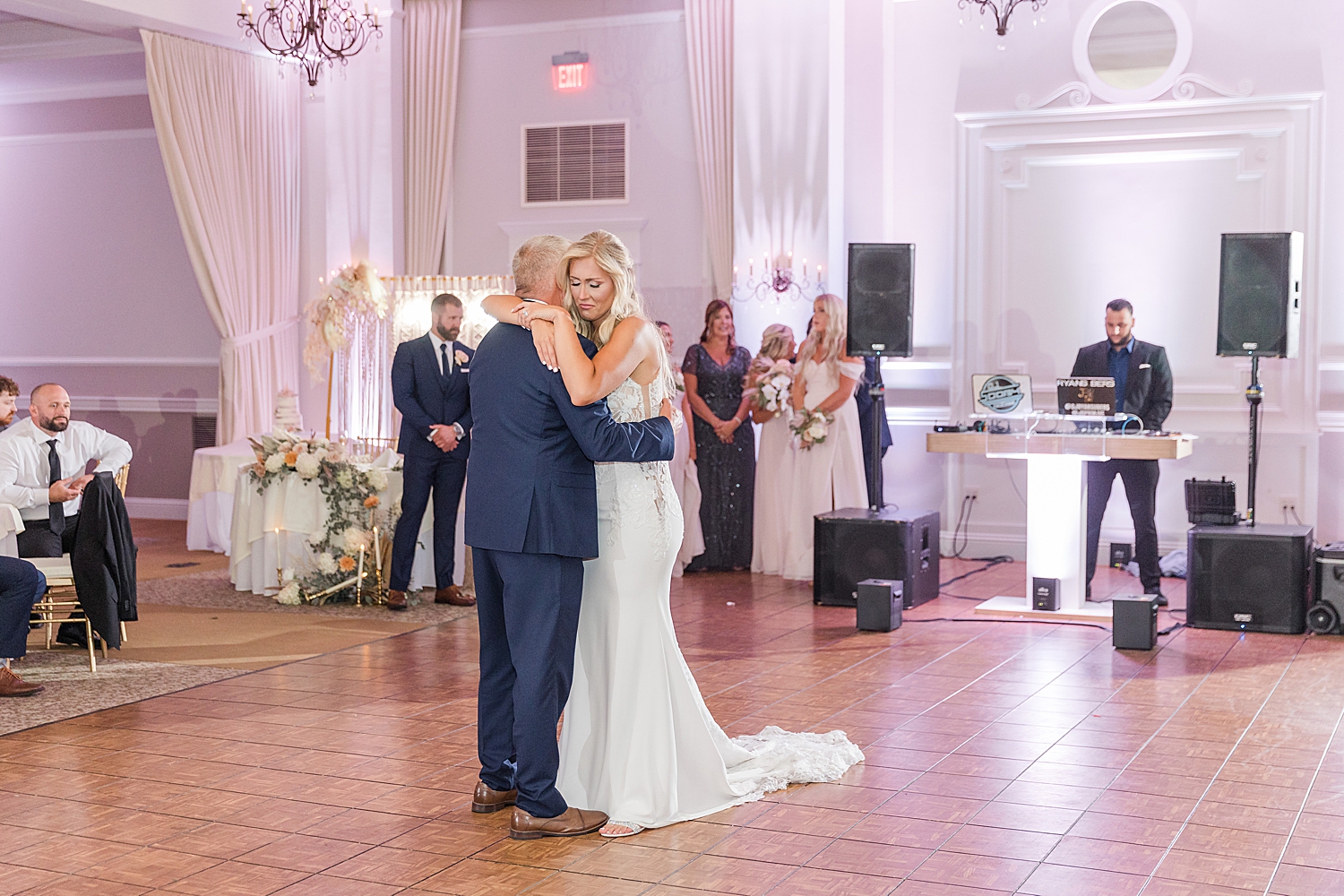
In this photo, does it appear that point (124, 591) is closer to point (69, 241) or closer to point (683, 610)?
point (683, 610)

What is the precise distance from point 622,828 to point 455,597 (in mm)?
4106

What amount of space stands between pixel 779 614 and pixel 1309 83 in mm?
4993

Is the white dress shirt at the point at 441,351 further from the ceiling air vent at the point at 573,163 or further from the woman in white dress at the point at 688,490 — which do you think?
the ceiling air vent at the point at 573,163

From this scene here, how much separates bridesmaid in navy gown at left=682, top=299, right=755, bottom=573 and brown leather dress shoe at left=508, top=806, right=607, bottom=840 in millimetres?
5251

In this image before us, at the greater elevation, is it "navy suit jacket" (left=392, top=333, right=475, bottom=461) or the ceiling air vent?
the ceiling air vent

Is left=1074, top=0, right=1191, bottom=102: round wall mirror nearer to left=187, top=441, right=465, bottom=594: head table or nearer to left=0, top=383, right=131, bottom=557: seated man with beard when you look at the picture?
left=187, top=441, right=465, bottom=594: head table

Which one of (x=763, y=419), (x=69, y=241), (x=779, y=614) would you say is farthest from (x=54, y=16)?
(x=779, y=614)

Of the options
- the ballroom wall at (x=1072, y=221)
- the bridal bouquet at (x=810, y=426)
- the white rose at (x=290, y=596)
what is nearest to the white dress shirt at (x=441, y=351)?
the white rose at (x=290, y=596)

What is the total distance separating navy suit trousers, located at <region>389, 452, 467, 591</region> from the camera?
7.82 m

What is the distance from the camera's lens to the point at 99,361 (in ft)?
41.3

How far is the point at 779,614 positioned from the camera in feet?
25.5

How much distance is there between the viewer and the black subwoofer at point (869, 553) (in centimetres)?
788

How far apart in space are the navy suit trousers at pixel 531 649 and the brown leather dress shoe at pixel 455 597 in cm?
389

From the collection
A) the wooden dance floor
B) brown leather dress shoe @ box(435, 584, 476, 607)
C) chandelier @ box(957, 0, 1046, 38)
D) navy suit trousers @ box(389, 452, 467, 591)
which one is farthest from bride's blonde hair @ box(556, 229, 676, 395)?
chandelier @ box(957, 0, 1046, 38)
